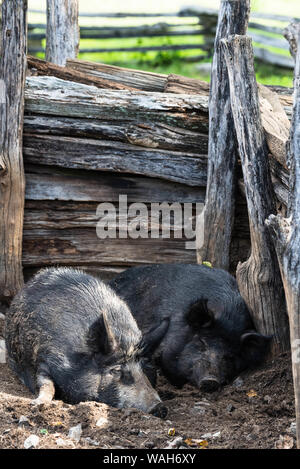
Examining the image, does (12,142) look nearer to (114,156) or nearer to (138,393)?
(114,156)

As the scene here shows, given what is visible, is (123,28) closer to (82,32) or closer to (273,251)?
(82,32)

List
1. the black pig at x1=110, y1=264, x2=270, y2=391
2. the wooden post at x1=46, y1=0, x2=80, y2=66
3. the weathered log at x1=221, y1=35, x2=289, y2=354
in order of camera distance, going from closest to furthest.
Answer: the weathered log at x1=221, y1=35, x2=289, y2=354
the black pig at x1=110, y1=264, x2=270, y2=391
the wooden post at x1=46, y1=0, x2=80, y2=66

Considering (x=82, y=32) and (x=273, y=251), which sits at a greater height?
(x=82, y=32)

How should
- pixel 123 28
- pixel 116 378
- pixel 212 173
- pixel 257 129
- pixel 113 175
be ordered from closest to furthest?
pixel 116 378 → pixel 257 129 → pixel 212 173 → pixel 113 175 → pixel 123 28

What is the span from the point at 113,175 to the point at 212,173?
980mm

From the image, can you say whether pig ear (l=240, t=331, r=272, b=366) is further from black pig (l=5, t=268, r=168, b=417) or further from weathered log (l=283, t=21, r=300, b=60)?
weathered log (l=283, t=21, r=300, b=60)

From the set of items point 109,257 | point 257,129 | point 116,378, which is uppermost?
point 257,129

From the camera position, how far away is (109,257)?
23.2ft

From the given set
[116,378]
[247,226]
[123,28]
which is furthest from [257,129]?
[123,28]

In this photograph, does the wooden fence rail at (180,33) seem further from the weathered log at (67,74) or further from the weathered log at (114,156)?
the weathered log at (114,156)

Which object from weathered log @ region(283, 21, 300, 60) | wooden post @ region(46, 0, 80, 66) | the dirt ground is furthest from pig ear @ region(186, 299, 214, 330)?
wooden post @ region(46, 0, 80, 66)

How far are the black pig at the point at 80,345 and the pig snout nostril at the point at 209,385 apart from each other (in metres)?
0.47

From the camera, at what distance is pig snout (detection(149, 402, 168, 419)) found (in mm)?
4922

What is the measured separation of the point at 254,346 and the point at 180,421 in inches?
39.8
